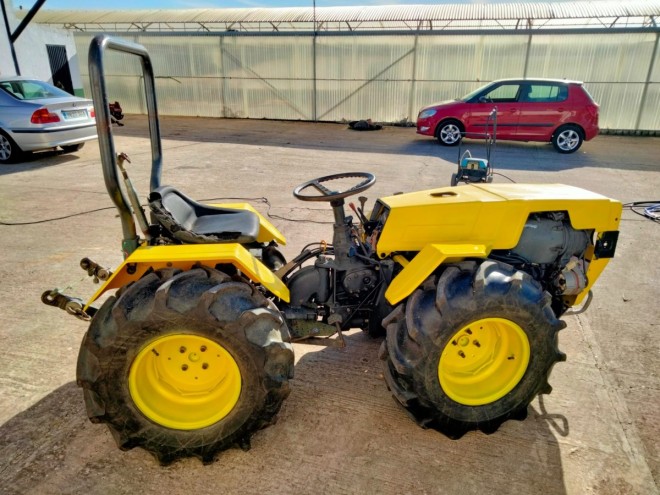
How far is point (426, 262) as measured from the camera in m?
2.22

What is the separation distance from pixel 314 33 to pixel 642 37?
393 inches

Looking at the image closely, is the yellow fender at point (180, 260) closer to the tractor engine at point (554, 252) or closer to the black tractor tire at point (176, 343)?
the black tractor tire at point (176, 343)

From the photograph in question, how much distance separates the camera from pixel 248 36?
1644 centimetres

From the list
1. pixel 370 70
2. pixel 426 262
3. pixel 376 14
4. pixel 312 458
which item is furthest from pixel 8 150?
pixel 376 14

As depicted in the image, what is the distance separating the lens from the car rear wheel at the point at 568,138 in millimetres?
10508

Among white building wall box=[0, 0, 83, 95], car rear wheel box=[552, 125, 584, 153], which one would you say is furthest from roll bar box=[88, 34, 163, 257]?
white building wall box=[0, 0, 83, 95]

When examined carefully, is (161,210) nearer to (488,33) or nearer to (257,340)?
(257,340)

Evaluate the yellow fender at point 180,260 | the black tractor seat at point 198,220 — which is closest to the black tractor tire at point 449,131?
the black tractor seat at point 198,220

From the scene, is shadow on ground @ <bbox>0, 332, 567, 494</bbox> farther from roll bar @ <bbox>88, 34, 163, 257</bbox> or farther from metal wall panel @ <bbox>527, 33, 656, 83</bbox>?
metal wall panel @ <bbox>527, 33, 656, 83</bbox>

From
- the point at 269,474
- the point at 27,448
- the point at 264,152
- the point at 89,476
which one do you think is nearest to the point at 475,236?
the point at 269,474

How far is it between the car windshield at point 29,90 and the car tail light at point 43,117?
61 cm

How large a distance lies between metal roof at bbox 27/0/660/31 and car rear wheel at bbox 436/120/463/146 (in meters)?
6.39

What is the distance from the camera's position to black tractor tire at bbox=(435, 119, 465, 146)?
11.1m

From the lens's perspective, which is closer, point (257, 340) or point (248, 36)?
point (257, 340)
